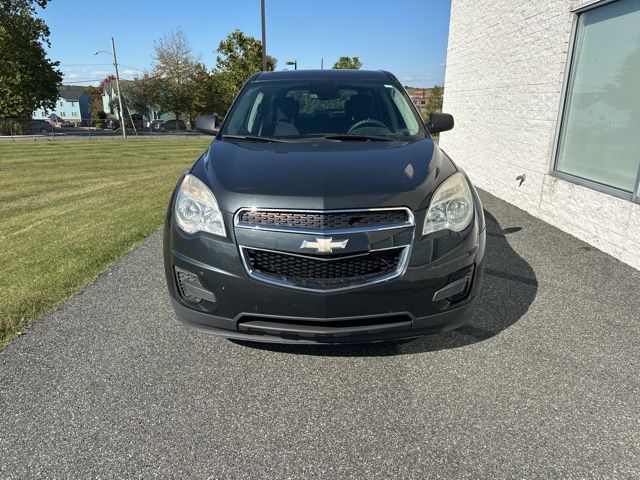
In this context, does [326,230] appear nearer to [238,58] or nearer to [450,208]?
[450,208]

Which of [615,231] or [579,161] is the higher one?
[579,161]

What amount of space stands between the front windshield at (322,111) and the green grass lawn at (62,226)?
82.6 inches

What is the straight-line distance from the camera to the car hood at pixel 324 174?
237 centimetres

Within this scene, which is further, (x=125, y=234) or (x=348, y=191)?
(x=125, y=234)

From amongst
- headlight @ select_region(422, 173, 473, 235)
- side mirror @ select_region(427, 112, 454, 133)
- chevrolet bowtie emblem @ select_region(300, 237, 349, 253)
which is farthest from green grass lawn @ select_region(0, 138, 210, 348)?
side mirror @ select_region(427, 112, 454, 133)

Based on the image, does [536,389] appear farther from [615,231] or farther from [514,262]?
[615,231]

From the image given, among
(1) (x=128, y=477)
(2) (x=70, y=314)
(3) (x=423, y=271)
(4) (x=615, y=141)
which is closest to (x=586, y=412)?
(3) (x=423, y=271)

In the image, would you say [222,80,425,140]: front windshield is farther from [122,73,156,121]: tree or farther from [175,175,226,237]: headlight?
[122,73,156,121]: tree

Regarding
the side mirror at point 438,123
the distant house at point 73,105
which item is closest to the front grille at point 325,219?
the side mirror at point 438,123

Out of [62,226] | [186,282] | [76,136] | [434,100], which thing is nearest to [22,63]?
[76,136]

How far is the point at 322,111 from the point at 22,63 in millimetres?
49693

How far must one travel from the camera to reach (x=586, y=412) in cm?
236

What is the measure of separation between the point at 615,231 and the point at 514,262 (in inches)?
48.2

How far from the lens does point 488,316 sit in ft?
11.2
